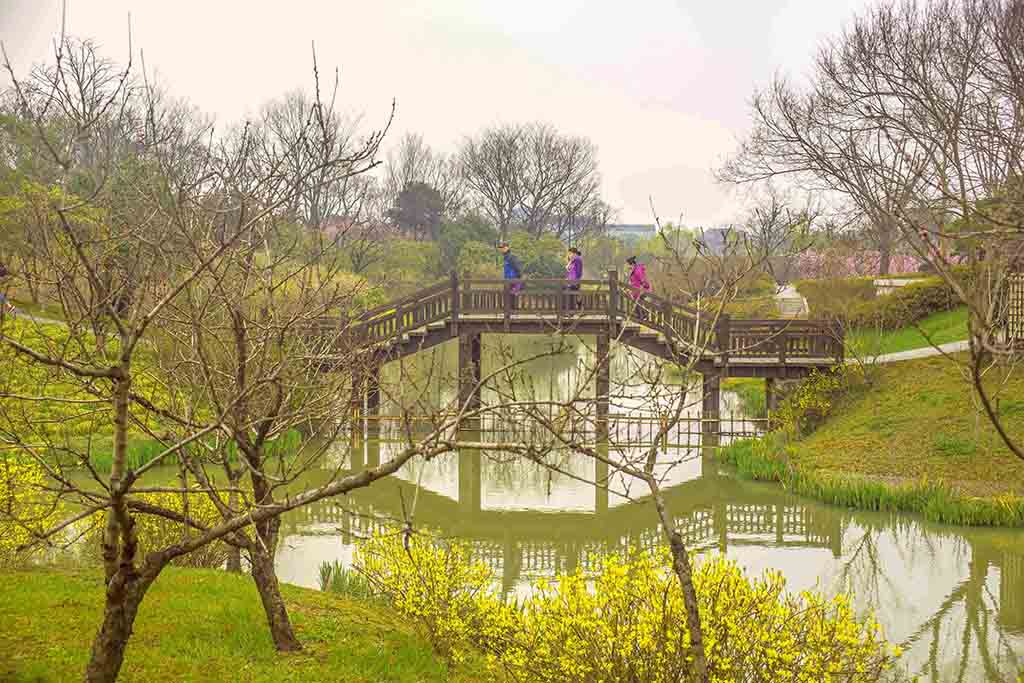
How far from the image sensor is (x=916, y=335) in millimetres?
27641

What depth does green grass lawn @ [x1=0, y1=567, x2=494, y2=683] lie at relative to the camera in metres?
7.30

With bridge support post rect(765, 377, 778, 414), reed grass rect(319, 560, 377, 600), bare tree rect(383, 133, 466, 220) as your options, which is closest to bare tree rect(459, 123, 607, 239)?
bare tree rect(383, 133, 466, 220)

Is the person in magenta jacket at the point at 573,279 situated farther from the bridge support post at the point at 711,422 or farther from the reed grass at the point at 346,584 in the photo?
the reed grass at the point at 346,584

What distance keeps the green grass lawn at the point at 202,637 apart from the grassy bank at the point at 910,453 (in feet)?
31.1

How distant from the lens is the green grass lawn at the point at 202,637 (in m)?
7.30

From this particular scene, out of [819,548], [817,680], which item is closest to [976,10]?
[819,548]

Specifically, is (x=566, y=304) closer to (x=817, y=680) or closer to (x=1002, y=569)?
(x=1002, y=569)

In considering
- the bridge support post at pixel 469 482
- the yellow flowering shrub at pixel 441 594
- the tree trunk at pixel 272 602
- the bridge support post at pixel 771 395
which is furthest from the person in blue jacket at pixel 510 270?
the tree trunk at pixel 272 602

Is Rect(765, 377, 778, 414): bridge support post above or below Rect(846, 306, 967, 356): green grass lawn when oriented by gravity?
below

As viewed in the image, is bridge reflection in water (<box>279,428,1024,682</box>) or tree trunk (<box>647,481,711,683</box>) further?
bridge reflection in water (<box>279,428,1024,682</box>)

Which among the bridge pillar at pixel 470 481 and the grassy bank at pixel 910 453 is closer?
the grassy bank at pixel 910 453

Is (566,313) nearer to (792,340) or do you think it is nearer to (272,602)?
(792,340)

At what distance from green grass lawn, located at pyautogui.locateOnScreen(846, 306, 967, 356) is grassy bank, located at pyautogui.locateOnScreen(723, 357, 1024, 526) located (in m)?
2.57

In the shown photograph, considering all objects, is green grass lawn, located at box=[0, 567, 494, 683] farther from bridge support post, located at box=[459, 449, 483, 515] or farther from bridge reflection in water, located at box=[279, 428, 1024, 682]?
bridge support post, located at box=[459, 449, 483, 515]
